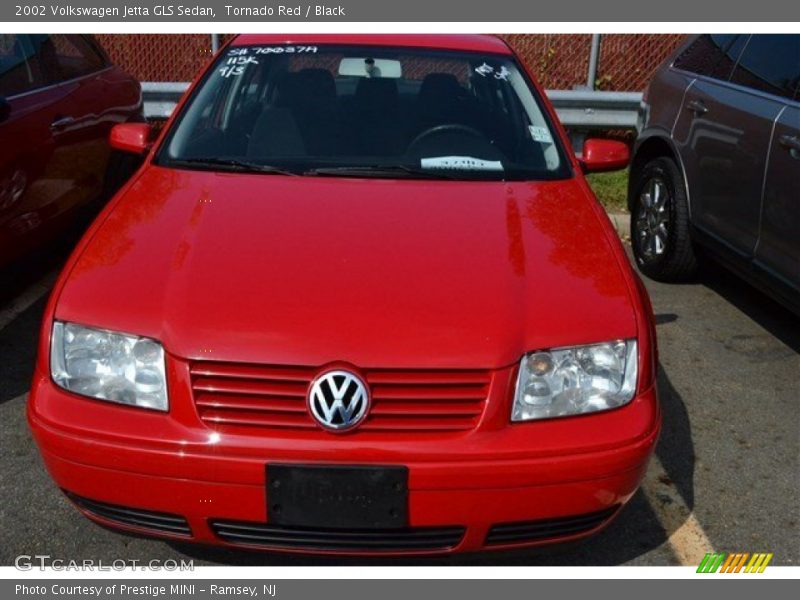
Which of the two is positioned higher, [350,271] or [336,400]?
[350,271]

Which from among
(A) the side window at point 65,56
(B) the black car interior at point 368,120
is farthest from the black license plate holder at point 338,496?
(A) the side window at point 65,56

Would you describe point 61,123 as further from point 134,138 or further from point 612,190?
point 612,190

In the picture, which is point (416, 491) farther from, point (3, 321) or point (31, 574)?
point (3, 321)

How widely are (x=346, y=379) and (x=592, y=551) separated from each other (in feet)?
3.71

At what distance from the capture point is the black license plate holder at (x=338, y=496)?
2.42m

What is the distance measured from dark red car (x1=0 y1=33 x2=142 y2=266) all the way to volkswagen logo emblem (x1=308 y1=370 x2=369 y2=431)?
260 centimetres

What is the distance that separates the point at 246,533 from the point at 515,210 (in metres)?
1.39

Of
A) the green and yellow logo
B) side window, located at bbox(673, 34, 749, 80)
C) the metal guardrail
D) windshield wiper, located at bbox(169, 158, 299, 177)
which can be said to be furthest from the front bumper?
the metal guardrail

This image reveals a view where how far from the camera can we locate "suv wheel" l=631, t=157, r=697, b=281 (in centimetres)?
552

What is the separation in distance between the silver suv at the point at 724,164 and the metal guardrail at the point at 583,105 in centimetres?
135

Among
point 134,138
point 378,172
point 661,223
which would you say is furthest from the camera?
point 661,223

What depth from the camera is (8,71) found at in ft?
15.9

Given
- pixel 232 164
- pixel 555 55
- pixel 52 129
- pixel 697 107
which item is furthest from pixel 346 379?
pixel 555 55

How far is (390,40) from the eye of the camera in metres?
4.07
